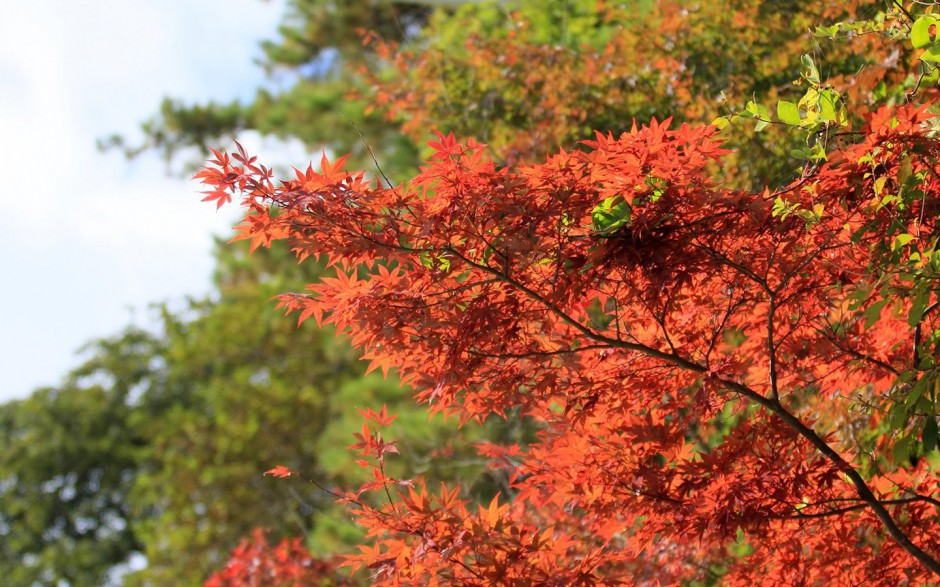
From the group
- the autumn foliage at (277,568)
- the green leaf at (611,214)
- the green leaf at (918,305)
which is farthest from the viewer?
the autumn foliage at (277,568)

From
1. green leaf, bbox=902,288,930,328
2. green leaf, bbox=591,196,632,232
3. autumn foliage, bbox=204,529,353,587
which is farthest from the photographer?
autumn foliage, bbox=204,529,353,587

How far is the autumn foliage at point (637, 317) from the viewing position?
8.02 ft

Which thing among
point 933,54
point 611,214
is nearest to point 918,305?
point 933,54

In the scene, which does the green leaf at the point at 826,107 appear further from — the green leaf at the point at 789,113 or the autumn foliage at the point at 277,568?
the autumn foliage at the point at 277,568

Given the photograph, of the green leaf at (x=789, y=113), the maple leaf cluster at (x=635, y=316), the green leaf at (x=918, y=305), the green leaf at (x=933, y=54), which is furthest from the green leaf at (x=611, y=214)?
the green leaf at (x=933, y=54)

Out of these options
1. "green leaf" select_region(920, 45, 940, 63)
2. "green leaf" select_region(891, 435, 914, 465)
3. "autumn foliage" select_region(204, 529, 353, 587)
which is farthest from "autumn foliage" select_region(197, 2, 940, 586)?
"autumn foliage" select_region(204, 529, 353, 587)

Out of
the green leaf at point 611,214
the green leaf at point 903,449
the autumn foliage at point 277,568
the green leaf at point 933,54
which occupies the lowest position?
the green leaf at point 903,449

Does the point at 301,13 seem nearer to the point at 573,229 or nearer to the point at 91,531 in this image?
the point at 91,531

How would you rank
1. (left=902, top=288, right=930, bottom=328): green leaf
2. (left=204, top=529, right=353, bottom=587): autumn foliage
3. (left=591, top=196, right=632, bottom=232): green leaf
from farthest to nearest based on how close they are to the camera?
(left=204, top=529, right=353, bottom=587): autumn foliage, (left=591, top=196, right=632, bottom=232): green leaf, (left=902, top=288, right=930, bottom=328): green leaf

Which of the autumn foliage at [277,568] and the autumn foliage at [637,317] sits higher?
the autumn foliage at [277,568]

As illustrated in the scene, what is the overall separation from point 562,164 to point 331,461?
960cm

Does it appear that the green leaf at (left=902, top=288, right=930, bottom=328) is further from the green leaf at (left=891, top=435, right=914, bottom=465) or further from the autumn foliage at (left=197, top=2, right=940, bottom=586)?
the green leaf at (left=891, top=435, right=914, bottom=465)

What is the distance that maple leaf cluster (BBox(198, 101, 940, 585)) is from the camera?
245cm

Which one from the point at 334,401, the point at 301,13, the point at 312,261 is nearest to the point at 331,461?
the point at 334,401
